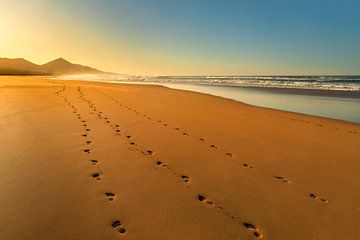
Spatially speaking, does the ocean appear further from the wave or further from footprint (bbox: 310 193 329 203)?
footprint (bbox: 310 193 329 203)

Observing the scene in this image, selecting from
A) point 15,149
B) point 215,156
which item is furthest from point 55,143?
point 215,156

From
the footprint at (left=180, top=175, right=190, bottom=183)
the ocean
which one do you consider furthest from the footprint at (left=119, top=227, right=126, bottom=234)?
the ocean

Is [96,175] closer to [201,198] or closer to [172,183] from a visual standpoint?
[172,183]

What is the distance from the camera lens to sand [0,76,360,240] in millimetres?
3471

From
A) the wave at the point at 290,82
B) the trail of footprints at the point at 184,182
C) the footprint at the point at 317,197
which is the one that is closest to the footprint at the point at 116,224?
the trail of footprints at the point at 184,182

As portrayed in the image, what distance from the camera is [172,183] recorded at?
4695mm

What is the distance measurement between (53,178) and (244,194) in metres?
3.06

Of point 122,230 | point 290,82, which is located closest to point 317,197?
point 122,230

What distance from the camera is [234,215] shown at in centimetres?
382

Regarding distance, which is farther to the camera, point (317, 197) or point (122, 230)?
point (317, 197)

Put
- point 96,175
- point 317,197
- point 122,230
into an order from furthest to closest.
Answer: point 96,175, point 317,197, point 122,230

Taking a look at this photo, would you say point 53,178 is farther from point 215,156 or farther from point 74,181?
point 215,156

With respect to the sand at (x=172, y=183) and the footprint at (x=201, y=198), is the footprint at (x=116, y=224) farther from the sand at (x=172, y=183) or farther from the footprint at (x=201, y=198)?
the footprint at (x=201, y=198)

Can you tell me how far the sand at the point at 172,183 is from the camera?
3.47m
